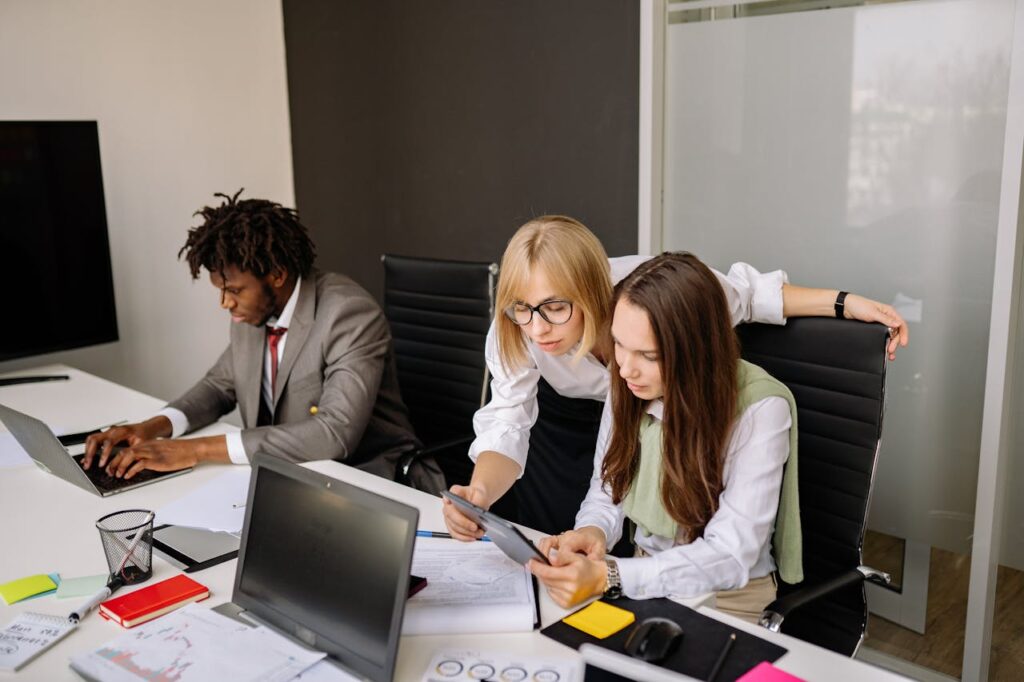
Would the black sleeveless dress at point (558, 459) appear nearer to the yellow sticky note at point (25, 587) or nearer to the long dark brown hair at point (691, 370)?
the long dark brown hair at point (691, 370)

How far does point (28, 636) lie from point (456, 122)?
251 cm

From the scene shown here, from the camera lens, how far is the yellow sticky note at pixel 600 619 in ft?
4.38

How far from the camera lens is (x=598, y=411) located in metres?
2.23

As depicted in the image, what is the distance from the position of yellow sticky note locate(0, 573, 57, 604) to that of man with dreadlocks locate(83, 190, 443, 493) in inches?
21.9

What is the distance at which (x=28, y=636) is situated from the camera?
1361 mm

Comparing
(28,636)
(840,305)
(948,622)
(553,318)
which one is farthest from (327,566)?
(948,622)

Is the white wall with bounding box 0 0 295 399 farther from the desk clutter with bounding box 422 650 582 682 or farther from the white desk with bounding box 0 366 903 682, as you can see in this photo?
the desk clutter with bounding box 422 650 582 682

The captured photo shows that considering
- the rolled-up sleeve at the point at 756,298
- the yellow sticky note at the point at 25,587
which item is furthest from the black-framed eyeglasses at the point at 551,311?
the yellow sticky note at the point at 25,587

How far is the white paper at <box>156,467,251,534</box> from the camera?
5.84 feet

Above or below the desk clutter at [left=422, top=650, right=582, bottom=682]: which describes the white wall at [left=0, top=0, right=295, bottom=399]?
above

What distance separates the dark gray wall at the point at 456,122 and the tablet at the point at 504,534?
168 centimetres

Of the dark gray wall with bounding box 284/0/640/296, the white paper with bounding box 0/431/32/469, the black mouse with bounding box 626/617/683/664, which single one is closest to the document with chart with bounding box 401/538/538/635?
the black mouse with bounding box 626/617/683/664

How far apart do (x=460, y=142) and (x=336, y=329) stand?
140cm

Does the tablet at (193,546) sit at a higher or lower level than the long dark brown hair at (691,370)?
lower
